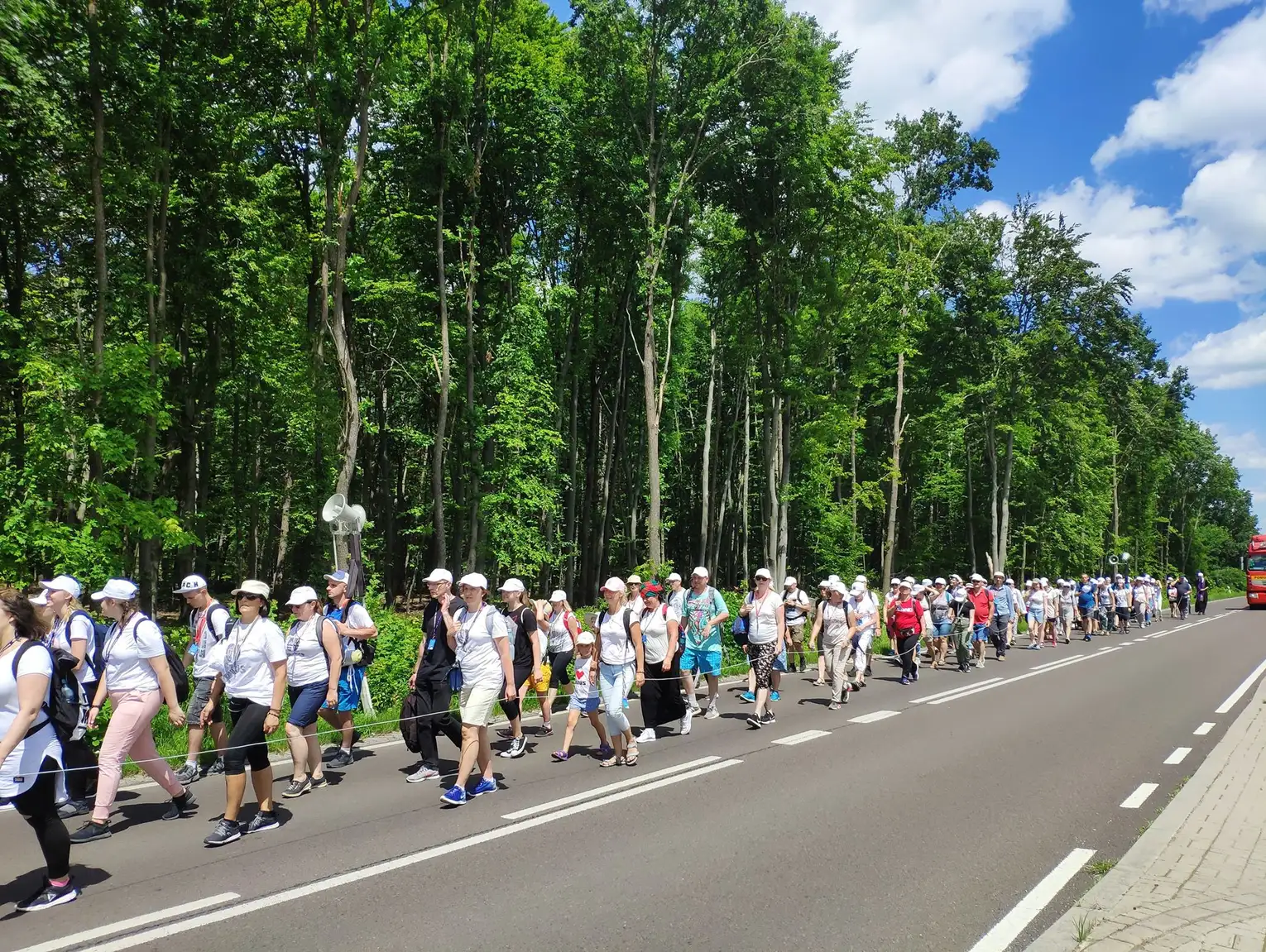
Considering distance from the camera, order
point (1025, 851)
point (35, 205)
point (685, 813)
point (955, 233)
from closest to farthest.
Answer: point (1025, 851), point (685, 813), point (35, 205), point (955, 233)

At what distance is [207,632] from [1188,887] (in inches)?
307

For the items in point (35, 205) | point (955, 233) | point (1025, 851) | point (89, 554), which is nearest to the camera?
point (1025, 851)

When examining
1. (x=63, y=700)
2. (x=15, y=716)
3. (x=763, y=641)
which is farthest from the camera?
(x=763, y=641)

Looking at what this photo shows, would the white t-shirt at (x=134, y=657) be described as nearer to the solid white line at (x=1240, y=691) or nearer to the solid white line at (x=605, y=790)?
the solid white line at (x=605, y=790)

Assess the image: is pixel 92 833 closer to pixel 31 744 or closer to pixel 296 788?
pixel 296 788

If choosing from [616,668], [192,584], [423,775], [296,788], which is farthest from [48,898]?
[616,668]

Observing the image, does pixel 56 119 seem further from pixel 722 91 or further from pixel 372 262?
pixel 722 91

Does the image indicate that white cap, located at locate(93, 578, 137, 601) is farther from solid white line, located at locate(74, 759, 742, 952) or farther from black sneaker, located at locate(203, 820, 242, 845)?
solid white line, located at locate(74, 759, 742, 952)

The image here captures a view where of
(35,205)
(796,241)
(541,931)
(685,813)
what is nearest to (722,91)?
(796,241)

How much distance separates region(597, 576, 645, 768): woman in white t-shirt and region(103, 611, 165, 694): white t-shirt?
3.96 m

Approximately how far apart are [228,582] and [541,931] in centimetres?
4093

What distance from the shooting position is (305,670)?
7582 mm

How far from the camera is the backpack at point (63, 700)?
16.2ft

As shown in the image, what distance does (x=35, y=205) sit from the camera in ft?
63.8
